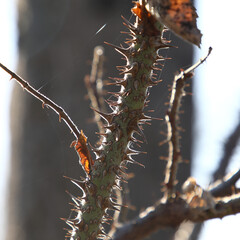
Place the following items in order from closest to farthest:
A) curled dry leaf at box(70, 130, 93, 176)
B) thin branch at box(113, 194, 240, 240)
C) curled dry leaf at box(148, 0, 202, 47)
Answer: curled dry leaf at box(148, 0, 202, 47) < curled dry leaf at box(70, 130, 93, 176) < thin branch at box(113, 194, 240, 240)

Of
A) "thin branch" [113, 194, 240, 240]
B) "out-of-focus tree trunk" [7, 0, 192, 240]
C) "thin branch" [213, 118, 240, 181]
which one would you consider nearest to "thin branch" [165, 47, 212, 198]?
"thin branch" [113, 194, 240, 240]

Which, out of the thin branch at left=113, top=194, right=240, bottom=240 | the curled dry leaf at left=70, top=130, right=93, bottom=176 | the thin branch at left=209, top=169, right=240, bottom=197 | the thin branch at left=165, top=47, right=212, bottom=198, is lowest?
the thin branch at left=113, top=194, right=240, bottom=240

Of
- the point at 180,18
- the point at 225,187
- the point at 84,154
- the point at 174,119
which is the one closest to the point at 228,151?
the point at 225,187

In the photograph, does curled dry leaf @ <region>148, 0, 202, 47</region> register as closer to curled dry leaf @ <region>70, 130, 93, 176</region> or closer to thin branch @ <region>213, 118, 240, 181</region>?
curled dry leaf @ <region>70, 130, 93, 176</region>

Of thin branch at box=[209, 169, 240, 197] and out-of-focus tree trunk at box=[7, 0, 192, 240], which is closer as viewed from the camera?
thin branch at box=[209, 169, 240, 197]

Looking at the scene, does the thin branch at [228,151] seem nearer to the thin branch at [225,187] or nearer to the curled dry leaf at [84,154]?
the thin branch at [225,187]

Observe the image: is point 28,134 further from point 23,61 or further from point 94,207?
point 94,207

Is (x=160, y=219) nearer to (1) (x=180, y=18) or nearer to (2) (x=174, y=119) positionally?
(2) (x=174, y=119)

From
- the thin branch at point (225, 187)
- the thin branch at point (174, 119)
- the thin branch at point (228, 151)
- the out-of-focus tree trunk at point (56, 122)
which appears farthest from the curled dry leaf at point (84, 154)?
the out-of-focus tree trunk at point (56, 122)
